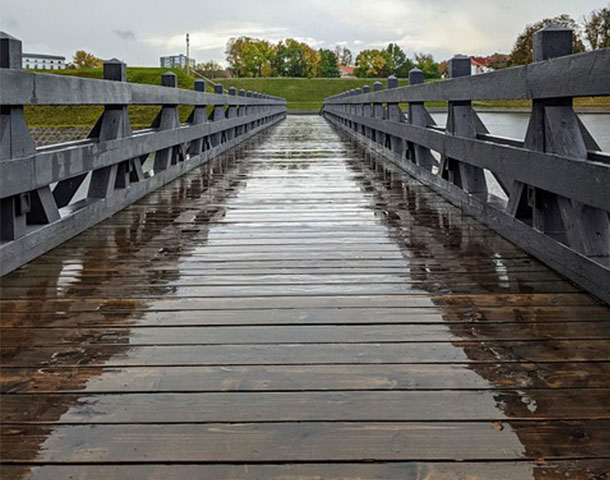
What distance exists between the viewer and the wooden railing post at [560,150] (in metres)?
2.78

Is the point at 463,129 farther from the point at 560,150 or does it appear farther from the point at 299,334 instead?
the point at 299,334

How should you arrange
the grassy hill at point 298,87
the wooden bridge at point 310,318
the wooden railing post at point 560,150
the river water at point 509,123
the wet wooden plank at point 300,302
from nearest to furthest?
the wooden bridge at point 310,318, the wet wooden plank at point 300,302, the wooden railing post at point 560,150, the river water at point 509,123, the grassy hill at point 298,87

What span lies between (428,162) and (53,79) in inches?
159

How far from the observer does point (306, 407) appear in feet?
5.61

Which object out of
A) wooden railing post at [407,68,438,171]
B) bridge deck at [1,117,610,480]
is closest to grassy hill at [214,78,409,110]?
→ wooden railing post at [407,68,438,171]

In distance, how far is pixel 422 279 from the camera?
2984 mm

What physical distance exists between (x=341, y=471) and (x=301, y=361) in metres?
0.63

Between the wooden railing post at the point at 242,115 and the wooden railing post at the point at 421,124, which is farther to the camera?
the wooden railing post at the point at 242,115

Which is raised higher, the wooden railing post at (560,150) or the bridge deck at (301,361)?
the wooden railing post at (560,150)

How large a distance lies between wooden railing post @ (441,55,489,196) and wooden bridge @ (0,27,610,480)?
26 millimetres

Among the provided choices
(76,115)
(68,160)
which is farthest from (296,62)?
(68,160)

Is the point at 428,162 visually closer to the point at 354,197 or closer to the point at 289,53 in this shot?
the point at 354,197

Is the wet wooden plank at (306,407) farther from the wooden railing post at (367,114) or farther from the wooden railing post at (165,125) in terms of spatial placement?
the wooden railing post at (367,114)

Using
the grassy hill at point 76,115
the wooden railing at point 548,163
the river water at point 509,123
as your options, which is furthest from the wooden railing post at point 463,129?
the grassy hill at point 76,115
